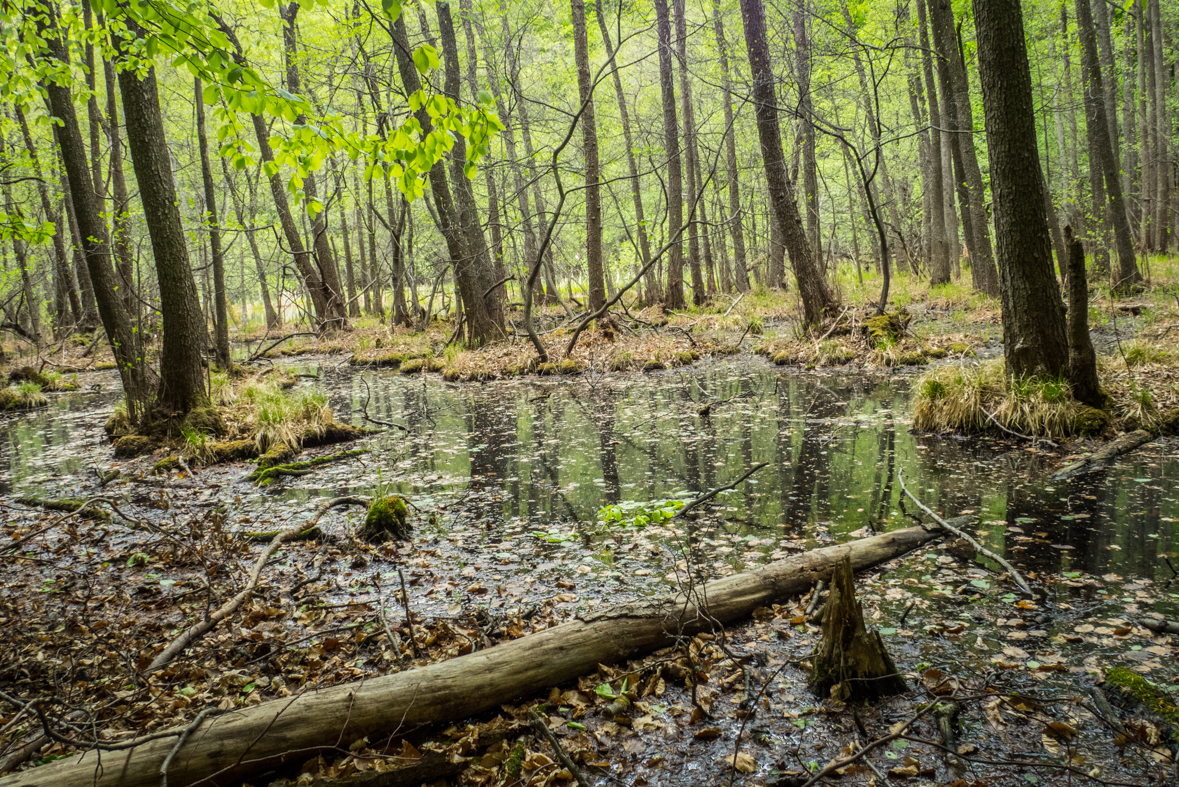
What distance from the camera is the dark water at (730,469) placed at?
4.59m

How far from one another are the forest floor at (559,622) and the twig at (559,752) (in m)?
0.05

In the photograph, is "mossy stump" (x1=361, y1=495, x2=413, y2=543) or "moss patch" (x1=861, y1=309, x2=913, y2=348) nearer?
"mossy stump" (x1=361, y1=495, x2=413, y2=543)

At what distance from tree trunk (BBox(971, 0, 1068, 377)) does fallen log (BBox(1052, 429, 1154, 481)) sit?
0.86 meters

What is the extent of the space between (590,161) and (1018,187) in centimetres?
1029

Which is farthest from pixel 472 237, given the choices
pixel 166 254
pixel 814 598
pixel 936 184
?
pixel 936 184

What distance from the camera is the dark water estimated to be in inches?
181

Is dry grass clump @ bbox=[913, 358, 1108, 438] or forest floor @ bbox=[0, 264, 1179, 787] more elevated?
dry grass clump @ bbox=[913, 358, 1108, 438]

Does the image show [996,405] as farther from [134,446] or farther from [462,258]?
[134,446]

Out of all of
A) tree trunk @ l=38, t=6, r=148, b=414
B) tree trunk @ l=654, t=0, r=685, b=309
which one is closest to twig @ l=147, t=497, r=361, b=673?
tree trunk @ l=38, t=6, r=148, b=414

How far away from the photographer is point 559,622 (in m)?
3.65

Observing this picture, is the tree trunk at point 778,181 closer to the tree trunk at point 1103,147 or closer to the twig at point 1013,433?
the tree trunk at point 1103,147

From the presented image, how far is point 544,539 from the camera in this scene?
16.6 feet

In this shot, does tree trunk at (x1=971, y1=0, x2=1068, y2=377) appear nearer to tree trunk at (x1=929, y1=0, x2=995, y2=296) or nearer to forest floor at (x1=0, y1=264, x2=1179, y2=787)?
forest floor at (x1=0, y1=264, x2=1179, y2=787)

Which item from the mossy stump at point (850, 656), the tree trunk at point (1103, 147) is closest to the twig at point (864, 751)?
the mossy stump at point (850, 656)
